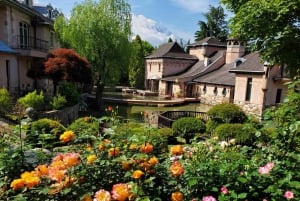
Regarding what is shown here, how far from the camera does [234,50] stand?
3512 cm

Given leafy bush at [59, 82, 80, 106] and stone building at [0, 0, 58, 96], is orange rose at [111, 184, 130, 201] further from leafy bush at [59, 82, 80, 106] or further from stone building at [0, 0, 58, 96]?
stone building at [0, 0, 58, 96]

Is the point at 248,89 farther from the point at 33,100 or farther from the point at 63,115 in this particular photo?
the point at 33,100

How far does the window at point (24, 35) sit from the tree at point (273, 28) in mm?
16439

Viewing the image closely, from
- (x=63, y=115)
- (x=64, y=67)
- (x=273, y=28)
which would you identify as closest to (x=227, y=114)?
(x=273, y=28)

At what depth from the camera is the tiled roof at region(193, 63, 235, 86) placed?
30.5 metres

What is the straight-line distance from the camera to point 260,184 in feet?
7.86

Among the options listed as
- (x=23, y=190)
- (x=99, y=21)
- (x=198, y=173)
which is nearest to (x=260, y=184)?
(x=198, y=173)

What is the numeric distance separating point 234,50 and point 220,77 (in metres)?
5.16

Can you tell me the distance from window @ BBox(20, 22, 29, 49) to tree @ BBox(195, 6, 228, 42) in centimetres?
5108

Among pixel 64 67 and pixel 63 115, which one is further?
pixel 64 67

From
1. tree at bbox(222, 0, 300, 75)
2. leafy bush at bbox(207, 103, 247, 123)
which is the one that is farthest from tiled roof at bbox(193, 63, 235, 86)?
leafy bush at bbox(207, 103, 247, 123)

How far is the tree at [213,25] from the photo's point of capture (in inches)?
2657

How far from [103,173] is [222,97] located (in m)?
29.4

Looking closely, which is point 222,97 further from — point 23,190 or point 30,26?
point 23,190
